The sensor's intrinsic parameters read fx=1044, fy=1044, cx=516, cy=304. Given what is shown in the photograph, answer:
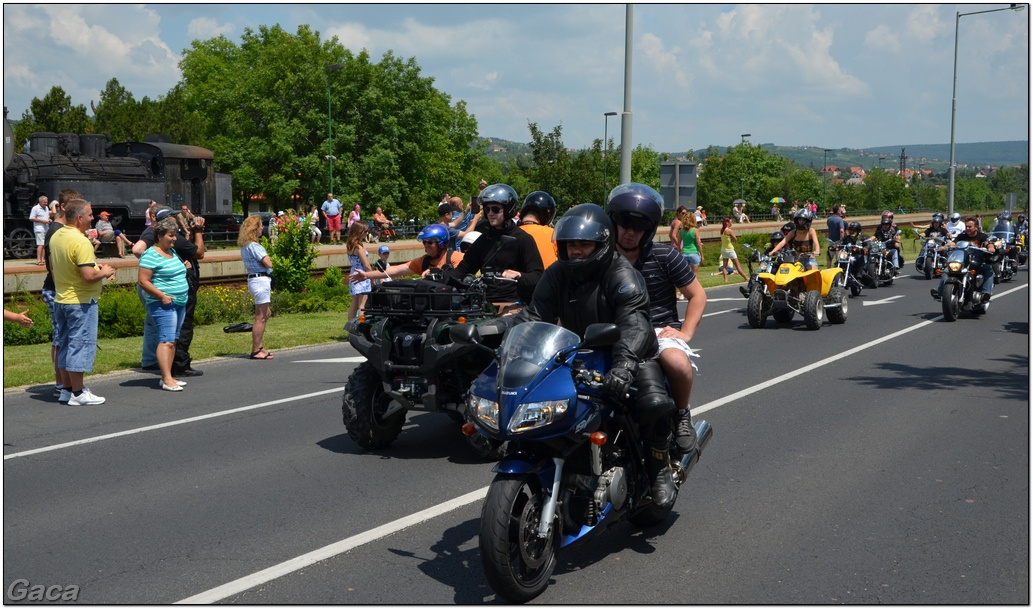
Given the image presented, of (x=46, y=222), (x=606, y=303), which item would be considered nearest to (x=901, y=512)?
(x=606, y=303)

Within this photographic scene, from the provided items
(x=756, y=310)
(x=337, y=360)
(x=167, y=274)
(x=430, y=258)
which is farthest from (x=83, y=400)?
(x=756, y=310)

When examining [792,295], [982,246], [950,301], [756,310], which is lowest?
[756,310]

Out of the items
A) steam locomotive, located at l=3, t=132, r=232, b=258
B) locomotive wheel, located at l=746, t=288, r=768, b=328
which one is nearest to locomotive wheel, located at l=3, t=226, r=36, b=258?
steam locomotive, located at l=3, t=132, r=232, b=258

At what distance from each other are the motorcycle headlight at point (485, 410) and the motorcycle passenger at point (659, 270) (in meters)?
1.15

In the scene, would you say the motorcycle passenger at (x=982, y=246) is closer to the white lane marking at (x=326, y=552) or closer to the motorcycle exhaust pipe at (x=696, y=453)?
the motorcycle exhaust pipe at (x=696, y=453)

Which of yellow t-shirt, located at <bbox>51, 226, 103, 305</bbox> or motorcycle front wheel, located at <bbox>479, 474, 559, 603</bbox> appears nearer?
motorcycle front wheel, located at <bbox>479, 474, 559, 603</bbox>

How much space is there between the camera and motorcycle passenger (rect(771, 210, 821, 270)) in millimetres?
16391

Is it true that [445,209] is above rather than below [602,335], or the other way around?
above

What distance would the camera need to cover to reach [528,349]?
4.78 metres

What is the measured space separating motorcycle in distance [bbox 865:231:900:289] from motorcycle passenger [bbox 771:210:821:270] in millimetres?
7999

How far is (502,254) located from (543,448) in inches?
154

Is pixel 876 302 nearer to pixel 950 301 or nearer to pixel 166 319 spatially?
pixel 950 301

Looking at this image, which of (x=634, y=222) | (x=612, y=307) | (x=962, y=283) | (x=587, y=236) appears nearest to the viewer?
(x=587, y=236)

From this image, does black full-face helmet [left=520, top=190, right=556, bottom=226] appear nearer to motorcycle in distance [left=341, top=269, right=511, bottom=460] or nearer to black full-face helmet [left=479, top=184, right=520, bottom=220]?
black full-face helmet [left=479, top=184, right=520, bottom=220]
